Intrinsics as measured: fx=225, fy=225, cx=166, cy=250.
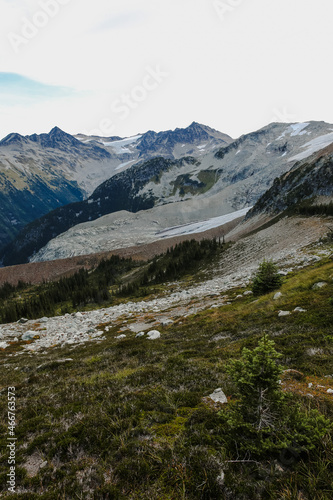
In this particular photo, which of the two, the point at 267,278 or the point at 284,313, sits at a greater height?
the point at 284,313

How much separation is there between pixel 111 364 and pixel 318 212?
66504mm

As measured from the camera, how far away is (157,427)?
4816mm

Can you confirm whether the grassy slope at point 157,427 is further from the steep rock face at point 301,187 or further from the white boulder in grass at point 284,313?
the steep rock face at point 301,187

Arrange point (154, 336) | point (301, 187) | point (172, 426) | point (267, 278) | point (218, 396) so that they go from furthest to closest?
point (301, 187) < point (267, 278) < point (154, 336) < point (218, 396) < point (172, 426)

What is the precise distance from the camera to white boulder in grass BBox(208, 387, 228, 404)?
18.2ft

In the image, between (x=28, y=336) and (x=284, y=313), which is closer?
(x=284, y=313)

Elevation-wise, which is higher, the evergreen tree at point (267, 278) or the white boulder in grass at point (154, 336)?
the evergreen tree at point (267, 278)

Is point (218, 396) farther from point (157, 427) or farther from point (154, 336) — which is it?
point (154, 336)

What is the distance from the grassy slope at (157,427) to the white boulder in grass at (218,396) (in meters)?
0.18

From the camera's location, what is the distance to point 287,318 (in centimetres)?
1091

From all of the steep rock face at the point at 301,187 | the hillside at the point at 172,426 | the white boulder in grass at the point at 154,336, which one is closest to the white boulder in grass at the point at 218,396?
the hillside at the point at 172,426

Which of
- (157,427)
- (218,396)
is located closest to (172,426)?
(157,427)

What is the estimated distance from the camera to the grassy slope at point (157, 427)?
3.30 meters

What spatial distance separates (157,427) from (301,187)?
349 ft
